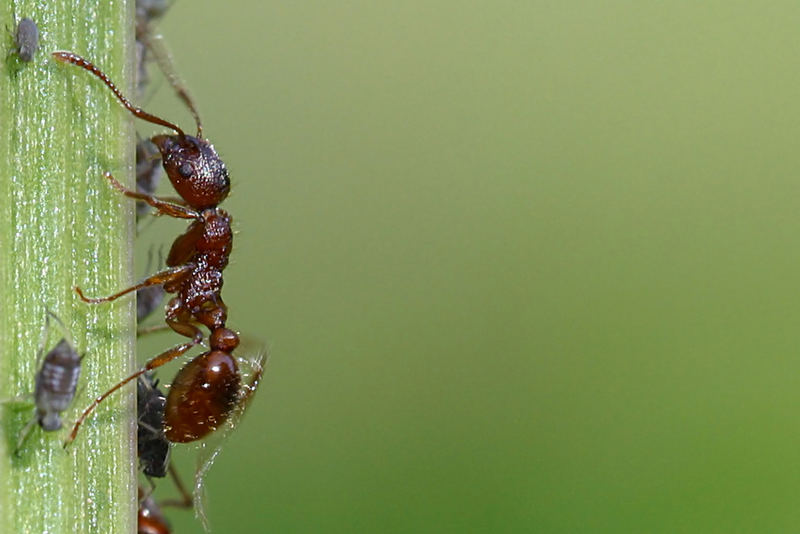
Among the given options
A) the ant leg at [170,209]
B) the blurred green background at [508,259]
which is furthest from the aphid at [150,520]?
the blurred green background at [508,259]

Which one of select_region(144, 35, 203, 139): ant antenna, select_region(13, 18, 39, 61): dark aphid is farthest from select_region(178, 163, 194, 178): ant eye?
select_region(13, 18, 39, 61): dark aphid

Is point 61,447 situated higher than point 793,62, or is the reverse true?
point 793,62

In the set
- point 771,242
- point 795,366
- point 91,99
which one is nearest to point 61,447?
point 91,99

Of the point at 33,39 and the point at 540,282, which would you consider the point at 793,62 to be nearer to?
the point at 540,282

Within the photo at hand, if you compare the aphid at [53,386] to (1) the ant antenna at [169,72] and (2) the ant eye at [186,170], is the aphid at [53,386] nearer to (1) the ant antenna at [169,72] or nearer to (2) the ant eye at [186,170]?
(2) the ant eye at [186,170]

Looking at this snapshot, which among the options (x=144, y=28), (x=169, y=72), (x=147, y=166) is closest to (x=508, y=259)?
(x=169, y=72)

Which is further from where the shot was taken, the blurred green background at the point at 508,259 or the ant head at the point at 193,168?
the blurred green background at the point at 508,259

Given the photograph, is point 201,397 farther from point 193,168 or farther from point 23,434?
point 23,434

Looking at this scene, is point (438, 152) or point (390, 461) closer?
point (390, 461)
